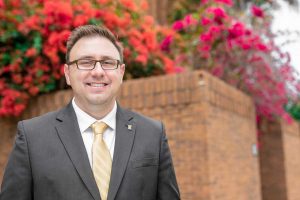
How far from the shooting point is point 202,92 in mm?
4375

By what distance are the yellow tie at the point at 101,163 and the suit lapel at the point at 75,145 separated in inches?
1.5

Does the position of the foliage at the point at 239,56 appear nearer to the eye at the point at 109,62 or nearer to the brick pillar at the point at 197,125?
the brick pillar at the point at 197,125

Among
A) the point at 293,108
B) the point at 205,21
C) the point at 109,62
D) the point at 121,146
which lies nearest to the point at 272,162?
the point at 205,21

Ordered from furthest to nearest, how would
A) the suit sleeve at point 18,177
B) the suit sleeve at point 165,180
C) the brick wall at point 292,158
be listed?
1. the brick wall at point 292,158
2. the suit sleeve at point 165,180
3. the suit sleeve at point 18,177

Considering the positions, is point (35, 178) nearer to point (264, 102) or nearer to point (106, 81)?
point (106, 81)

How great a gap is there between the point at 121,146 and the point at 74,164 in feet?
0.88

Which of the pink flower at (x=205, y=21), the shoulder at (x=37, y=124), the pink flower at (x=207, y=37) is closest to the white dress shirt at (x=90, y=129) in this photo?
the shoulder at (x=37, y=124)

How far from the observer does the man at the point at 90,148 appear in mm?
2025

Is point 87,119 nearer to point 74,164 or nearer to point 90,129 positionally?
point 90,129

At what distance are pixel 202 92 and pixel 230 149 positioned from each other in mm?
1073

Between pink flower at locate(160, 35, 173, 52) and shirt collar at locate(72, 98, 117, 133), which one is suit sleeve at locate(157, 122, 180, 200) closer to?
shirt collar at locate(72, 98, 117, 133)

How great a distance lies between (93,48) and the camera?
2152 mm

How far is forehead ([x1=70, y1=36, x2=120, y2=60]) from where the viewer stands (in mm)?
2145

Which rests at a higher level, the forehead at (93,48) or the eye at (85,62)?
the forehead at (93,48)
